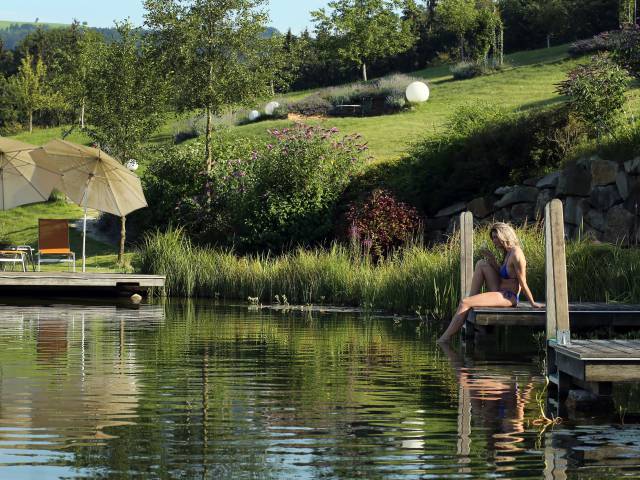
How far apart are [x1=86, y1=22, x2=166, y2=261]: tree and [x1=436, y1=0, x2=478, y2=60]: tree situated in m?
29.7

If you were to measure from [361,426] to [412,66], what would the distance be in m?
59.5

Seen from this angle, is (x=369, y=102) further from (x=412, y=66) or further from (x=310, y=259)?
(x=310, y=259)

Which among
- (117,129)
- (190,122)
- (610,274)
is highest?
(190,122)

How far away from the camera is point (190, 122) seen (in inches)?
1902

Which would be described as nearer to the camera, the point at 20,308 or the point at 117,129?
the point at 20,308

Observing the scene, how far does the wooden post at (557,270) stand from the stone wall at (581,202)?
997cm

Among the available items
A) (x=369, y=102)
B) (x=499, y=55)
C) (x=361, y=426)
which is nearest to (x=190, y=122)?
(x=369, y=102)

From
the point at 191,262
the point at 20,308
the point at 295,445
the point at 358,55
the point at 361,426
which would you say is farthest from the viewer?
the point at 358,55

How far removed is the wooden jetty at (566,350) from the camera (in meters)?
8.65

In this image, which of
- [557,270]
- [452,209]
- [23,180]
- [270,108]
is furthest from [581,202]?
[270,108]

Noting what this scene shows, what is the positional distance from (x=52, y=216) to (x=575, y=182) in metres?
20.8

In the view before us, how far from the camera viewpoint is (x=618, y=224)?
2095 cm

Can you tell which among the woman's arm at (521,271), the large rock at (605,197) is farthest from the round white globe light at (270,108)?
the woman's arm at (521,271)

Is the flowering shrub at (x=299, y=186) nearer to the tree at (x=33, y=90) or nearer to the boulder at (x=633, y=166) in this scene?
the boulder at (x=633, y=166)
